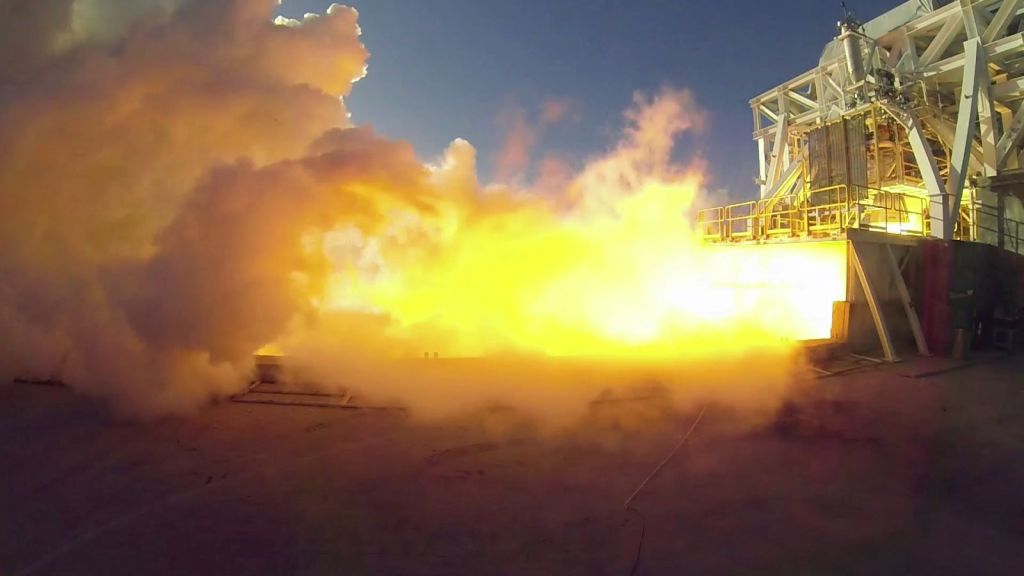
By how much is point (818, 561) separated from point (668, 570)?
1178 mm

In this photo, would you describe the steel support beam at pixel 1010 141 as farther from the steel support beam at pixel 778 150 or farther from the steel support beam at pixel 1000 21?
the steel support beam at pixel 778 150

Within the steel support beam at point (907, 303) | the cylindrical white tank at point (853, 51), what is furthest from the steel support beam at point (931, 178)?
the steel support beam at point (907, 303)

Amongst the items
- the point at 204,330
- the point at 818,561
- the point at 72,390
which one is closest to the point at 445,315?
the point at 204,330

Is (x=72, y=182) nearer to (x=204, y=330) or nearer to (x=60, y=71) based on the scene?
(x=60, y=71)

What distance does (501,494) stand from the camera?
15.5 feet

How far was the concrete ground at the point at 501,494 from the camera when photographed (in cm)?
372

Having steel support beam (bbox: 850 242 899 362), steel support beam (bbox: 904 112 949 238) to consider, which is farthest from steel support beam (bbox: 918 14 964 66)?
steel support beam (bbox: 850 242 899 362)

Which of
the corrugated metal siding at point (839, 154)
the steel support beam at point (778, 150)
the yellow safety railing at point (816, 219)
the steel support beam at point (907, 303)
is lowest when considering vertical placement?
the steel support beam at point (907, 303)

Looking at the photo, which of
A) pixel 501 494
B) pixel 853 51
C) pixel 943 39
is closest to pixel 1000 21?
pixel 943 39

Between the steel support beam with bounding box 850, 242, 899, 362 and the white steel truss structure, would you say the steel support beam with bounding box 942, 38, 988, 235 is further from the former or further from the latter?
the steel support beam with bounding box 850, 242, 899, 362

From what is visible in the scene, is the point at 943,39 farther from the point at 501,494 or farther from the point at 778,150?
the point at 501,494

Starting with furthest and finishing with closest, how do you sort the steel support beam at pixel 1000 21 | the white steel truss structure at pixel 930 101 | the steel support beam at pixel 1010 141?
the steel support beam at pixel 1010 141 → the white steel truss structure at pixel 930 101 → the steel support beam at pixel 1000 21

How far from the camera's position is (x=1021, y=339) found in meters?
14.4

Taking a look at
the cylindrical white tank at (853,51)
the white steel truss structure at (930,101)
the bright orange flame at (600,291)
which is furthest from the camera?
the cylindrical white tank at (853,51)
